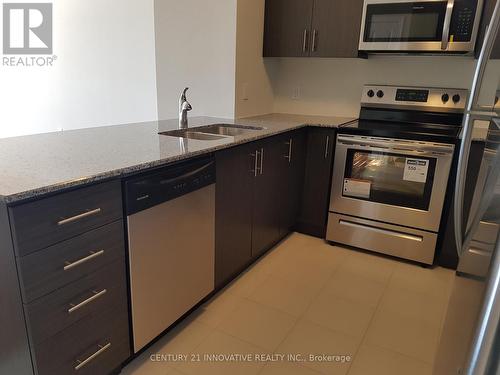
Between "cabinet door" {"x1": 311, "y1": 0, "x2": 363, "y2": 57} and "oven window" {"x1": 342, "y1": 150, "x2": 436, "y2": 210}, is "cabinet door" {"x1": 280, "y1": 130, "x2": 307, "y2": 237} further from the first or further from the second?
"cabinet door" {"x1": 311, "y1": 0, "x2": 363, "y2": 57}

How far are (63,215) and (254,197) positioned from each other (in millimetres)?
1339

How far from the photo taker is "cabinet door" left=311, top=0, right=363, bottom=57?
2.79 m

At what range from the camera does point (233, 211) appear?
218cm

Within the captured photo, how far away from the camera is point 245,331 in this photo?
1947 millimetres

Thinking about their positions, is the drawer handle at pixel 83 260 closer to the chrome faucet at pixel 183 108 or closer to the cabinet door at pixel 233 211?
the cabinet door at pixel 233 211

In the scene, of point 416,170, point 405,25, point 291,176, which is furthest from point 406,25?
point 291,176

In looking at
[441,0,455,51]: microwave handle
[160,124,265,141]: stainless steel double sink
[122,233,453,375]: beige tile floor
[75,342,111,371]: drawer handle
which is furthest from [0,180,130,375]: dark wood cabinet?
[441,0,455,51]: microwave handle

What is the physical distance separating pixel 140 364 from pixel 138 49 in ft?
9.08

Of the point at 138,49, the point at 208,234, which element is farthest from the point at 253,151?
the point at 138,49

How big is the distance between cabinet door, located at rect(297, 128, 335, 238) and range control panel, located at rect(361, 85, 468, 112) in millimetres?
592

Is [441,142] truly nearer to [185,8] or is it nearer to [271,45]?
[271,45]

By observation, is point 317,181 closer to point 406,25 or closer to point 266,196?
point 266,196

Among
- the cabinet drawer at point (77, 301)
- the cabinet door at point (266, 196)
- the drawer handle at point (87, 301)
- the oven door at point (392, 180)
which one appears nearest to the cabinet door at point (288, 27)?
the oven door at point (392, 180)

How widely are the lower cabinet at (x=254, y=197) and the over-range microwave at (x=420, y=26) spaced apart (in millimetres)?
904
